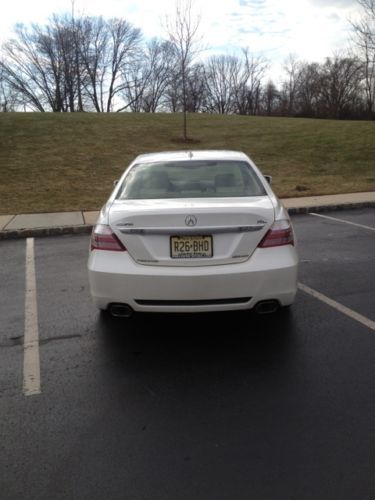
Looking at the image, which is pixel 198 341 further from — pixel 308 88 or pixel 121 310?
pixel 308 88

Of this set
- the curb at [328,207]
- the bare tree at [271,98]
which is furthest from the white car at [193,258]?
the bare tree at [271,98]

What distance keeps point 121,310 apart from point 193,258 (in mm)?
691

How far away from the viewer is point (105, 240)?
3436mm

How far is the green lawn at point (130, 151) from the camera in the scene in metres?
12.5

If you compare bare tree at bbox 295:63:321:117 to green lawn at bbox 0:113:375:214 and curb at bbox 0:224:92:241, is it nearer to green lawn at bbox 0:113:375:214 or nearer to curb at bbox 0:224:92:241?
green lawn at bbox 0:113:375:214

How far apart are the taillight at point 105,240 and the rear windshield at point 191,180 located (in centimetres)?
50

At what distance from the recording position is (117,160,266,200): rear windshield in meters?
3.91

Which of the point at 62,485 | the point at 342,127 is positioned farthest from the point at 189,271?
the point at 342,127

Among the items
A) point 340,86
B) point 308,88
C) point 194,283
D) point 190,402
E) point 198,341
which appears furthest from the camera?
point 308,88

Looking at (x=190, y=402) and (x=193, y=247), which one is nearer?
A: (x=190, y=402)

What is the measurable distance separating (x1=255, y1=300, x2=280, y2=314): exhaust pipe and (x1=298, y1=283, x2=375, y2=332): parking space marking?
1.00 metres

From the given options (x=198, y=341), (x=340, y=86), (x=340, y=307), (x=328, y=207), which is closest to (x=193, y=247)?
(x=198, y=341)

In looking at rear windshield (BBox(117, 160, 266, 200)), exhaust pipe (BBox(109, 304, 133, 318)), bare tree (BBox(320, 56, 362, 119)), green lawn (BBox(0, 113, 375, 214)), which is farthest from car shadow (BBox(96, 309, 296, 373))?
bare tree (BBox(320, 56, 362, 119))

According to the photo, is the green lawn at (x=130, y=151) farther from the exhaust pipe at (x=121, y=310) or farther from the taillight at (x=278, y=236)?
the taillight at (x=278, y=236)
